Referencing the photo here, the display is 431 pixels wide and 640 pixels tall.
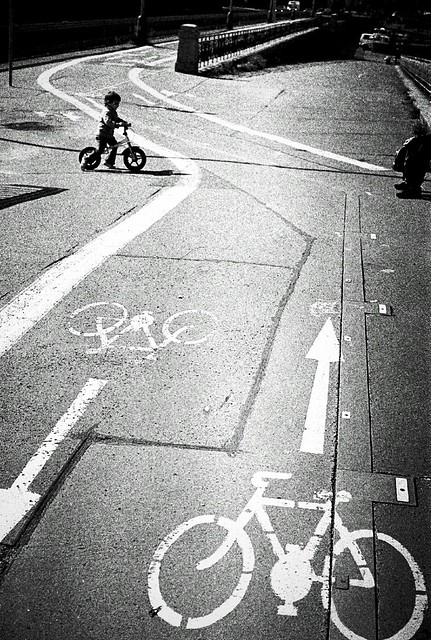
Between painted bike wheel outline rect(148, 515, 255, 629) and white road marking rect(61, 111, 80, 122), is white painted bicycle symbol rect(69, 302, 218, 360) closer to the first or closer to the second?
painted bike wheel outline rect(148, 515, 255, 629)

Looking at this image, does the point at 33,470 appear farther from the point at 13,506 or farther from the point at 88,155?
the point at 88,155

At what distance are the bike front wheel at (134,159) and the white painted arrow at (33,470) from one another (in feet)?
28.9

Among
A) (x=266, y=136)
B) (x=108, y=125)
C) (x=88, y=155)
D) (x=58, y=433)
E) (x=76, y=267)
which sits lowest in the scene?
(x=266, y=136)

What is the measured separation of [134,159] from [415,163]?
5.07 metres

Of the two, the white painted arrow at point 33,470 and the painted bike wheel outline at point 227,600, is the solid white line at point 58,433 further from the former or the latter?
the painted bike wheel outline at point 227,600

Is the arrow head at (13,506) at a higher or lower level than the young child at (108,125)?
higher

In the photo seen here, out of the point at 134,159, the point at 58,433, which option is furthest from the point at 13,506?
the point at 134,159

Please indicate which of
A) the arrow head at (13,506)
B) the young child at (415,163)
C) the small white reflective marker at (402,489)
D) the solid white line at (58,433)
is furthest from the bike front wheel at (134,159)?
the small white reflective marker at (402,489)

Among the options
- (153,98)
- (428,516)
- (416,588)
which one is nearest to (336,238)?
(428,516)

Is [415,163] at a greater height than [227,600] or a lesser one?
lesser

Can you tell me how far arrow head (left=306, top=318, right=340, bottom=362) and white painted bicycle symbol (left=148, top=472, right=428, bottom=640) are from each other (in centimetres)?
222

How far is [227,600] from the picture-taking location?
4.19 m

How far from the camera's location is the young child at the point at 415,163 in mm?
13594

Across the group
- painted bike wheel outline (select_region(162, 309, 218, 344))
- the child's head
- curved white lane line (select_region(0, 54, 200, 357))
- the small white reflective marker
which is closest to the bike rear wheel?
the child's head
